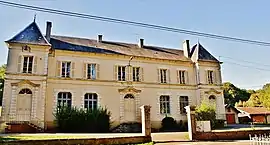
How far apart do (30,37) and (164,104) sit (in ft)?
44.2

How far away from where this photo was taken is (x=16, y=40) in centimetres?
1969

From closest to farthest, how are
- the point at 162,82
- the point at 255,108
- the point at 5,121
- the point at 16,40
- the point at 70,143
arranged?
the point at 70,143 < the point at 5,121 < the point at 16,40 < the point at 162,82 < the point at 255,108

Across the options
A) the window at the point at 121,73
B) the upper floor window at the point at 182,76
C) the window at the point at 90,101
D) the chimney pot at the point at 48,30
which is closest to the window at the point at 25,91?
the window at the point at 90,101

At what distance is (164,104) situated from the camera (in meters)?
23.8

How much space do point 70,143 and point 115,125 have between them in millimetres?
10659

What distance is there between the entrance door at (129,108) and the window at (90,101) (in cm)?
281

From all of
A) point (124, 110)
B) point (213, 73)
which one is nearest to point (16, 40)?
point (124, 110)

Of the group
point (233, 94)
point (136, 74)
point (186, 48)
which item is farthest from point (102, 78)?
point (233, 94)

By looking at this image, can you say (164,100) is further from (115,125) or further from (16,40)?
(16,40)

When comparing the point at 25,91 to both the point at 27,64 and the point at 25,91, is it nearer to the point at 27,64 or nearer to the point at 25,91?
the point at 25,91

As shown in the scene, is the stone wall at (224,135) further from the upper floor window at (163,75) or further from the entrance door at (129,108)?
the upper floor window at (163,75)

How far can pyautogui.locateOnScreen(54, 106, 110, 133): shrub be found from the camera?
1908 centimetres

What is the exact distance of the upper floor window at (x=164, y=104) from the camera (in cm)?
2364

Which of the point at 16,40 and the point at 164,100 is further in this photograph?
the point at 164,100
